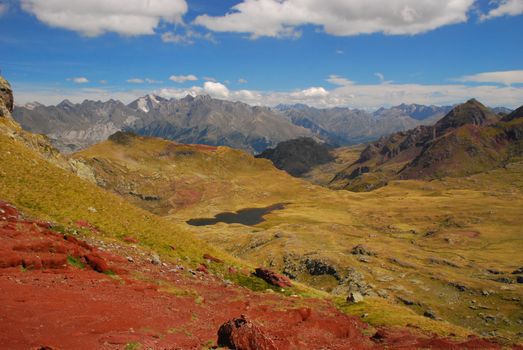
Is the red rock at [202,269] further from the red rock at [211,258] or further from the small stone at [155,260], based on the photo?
the small stone at [155,260]

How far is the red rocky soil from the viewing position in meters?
22.2

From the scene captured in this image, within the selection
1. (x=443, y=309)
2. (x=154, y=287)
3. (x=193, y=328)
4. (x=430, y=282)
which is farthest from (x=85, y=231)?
(x=430, y=282)

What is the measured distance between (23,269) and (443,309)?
320 ft

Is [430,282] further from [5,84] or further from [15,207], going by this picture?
[5,84]

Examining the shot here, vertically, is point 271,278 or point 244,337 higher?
point 244,337

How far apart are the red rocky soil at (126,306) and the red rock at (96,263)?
3.5 inches

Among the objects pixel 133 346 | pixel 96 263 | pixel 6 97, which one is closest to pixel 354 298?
pixel 96 263

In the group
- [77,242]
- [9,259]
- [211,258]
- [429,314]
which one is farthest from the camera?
[429,314]

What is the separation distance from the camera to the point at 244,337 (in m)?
24.2

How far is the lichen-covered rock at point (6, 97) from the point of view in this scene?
87262mm

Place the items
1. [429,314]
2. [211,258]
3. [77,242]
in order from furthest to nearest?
1. [429,314]
2. [211,258]
3. [77,242]

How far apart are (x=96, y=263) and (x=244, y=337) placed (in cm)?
1748

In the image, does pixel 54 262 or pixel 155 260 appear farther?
pixel 155 260

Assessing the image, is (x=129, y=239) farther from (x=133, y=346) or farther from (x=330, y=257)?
(x=330, y=257)
